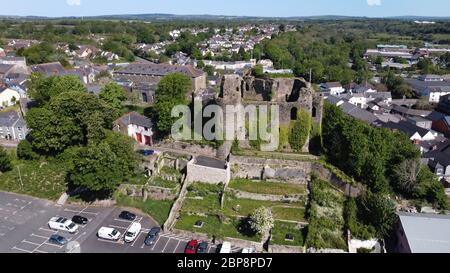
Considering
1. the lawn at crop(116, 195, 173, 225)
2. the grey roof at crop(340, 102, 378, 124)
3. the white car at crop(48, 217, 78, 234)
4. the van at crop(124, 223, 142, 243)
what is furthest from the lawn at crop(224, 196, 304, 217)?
the grey roof at crop(340, 102, 378, 124)

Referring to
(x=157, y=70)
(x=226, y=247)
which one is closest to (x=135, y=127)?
(x=226, y=247)

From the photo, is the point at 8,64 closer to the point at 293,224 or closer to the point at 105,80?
the point at 105,80

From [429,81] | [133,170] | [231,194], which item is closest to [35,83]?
[133,170]

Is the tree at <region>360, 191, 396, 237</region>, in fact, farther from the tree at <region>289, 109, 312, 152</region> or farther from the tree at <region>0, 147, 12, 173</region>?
the tree at <region>0, 147, 12, 173</region>

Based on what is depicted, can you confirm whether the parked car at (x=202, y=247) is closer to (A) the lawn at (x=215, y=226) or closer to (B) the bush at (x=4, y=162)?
(A) the lawn at (x=215, y=226)

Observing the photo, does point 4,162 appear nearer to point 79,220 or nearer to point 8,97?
point 79,220

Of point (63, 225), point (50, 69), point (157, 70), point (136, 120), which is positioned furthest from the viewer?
point (50, 69)
